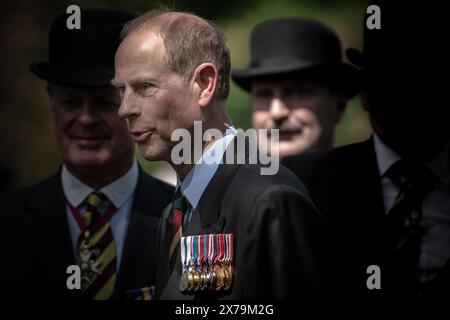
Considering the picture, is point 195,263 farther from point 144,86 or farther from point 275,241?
point 144,86

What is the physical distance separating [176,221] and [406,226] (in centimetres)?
92

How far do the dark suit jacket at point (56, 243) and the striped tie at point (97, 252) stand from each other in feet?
0.15

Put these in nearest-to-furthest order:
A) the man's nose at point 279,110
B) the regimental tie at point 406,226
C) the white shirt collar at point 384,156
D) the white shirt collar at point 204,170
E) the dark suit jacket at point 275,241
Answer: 1. the dark suit jacket at point 275,241
2. the white shirt collar at point 204,170
3. the regimental tie at point 406,226
4. the white shirt collar at point 384,156
5. the man's nose at point 279,110

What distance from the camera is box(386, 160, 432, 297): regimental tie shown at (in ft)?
10.8

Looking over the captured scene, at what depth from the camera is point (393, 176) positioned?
346 centimetres

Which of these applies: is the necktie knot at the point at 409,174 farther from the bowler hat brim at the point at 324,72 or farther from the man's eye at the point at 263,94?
the man's eye at the point at 263,94

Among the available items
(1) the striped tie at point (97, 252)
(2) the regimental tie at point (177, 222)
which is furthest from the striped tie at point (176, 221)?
(1) the striped tie at point (97, 252)

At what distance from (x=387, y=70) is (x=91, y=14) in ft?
4.23

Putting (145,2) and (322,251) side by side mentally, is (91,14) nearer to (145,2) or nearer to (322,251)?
(145,2)

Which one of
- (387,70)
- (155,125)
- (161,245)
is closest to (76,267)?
(161,245)

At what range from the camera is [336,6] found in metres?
4.92

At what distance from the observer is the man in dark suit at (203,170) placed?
2646 mm

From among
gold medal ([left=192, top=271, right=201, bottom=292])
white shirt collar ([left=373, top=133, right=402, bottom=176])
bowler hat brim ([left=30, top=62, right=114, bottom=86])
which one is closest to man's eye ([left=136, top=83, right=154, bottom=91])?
gold medal ([left=192, top=271, right=201, bottom=292])

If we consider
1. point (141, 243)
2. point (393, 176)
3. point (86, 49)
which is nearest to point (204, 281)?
point (141, 243)
